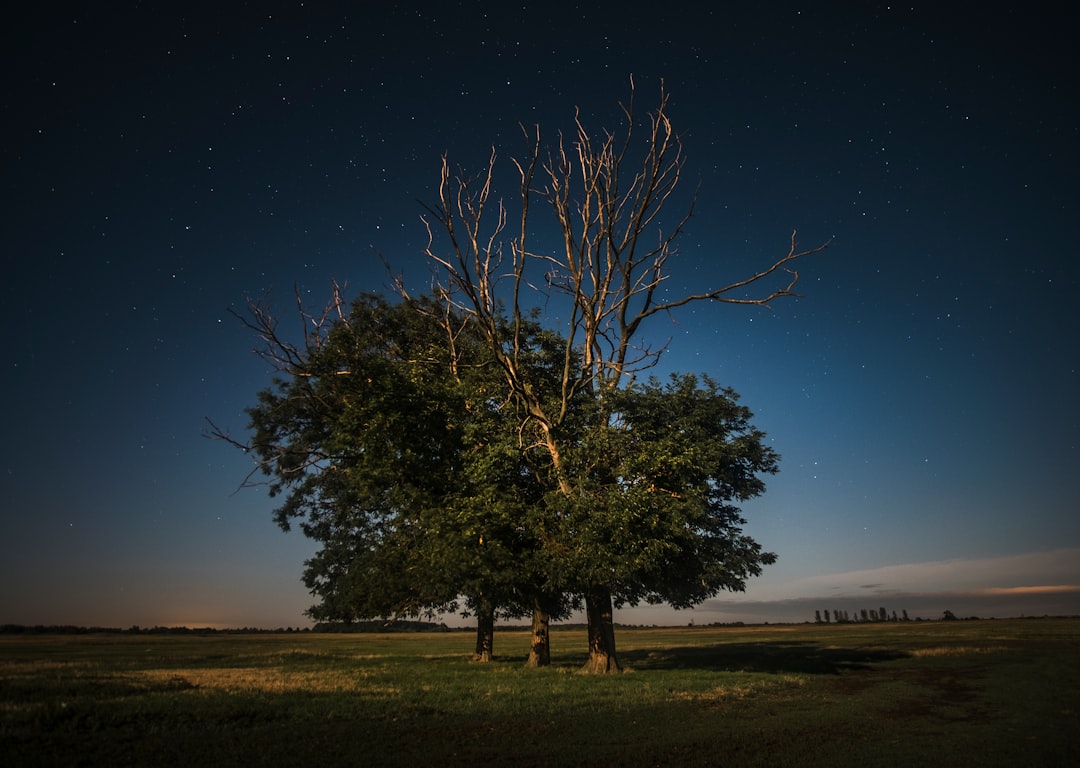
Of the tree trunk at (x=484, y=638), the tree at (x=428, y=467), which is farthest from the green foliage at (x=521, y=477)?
the tree trunk at (x=484, y=638)

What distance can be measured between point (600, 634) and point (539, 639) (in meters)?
6.58

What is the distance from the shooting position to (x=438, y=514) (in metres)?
24.2

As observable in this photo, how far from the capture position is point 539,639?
103 ft

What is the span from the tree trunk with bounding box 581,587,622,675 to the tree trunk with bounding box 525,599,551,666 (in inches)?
175

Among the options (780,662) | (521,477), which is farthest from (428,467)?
(780,662)

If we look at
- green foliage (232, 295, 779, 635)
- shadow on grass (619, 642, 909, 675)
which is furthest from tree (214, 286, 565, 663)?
shadow on grass (619, 642, 909, 675)

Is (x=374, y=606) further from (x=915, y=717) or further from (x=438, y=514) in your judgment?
(x=915, y=717)

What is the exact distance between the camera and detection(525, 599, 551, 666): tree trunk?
100 feet

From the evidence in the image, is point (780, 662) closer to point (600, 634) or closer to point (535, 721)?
point (600, 634)

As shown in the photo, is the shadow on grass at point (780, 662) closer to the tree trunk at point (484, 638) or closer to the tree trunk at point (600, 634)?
the tree trunk at point (600, 634)

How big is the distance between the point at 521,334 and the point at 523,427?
737 cm

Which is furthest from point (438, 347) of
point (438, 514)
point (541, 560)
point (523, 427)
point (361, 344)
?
point (541, 560)

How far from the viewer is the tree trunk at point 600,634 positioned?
1001 inches

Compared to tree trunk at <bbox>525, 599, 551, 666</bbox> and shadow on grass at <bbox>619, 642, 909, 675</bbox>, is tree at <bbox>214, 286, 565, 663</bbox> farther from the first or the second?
shadow on grass at <bbox>619, 642, 909, 675</bbox>
